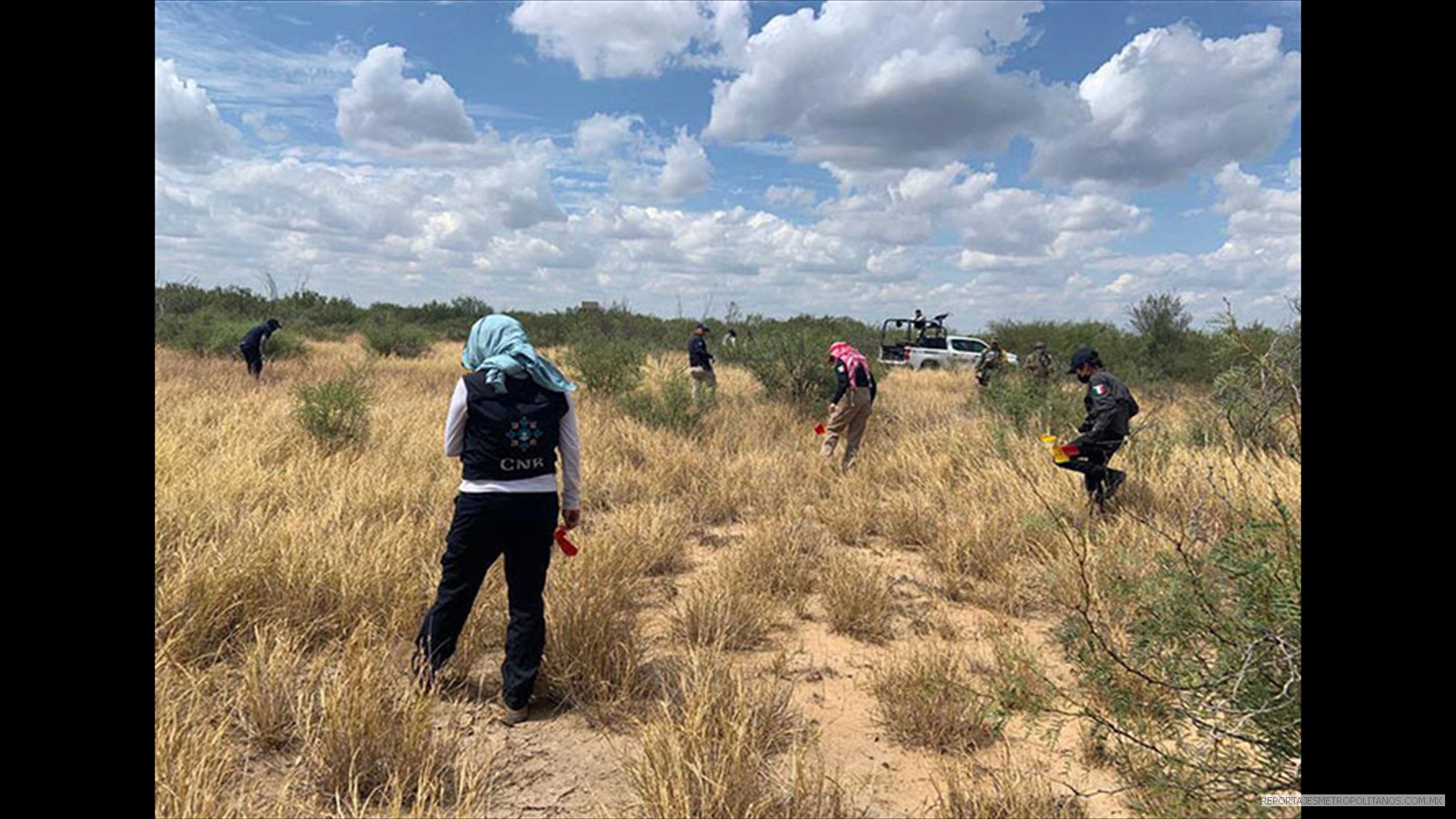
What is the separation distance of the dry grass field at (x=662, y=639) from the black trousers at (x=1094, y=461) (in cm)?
20

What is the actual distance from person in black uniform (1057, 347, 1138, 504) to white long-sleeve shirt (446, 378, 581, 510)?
4.76m

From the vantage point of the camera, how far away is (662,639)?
3.84 meters

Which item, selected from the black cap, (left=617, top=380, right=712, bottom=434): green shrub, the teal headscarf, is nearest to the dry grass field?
the black cap

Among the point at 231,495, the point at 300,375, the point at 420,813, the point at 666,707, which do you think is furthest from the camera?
the point at 300,375

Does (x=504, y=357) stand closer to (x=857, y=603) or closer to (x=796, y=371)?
(x=857, y=603)

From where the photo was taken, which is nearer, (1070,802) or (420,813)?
(420,813)

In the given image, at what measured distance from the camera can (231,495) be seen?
16.3 feet

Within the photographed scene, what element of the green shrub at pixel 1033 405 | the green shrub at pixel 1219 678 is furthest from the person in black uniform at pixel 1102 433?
the green shrub at pixel 1219 678

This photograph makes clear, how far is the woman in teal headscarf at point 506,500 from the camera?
2.97m

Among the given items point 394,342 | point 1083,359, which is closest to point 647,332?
point 394,342
